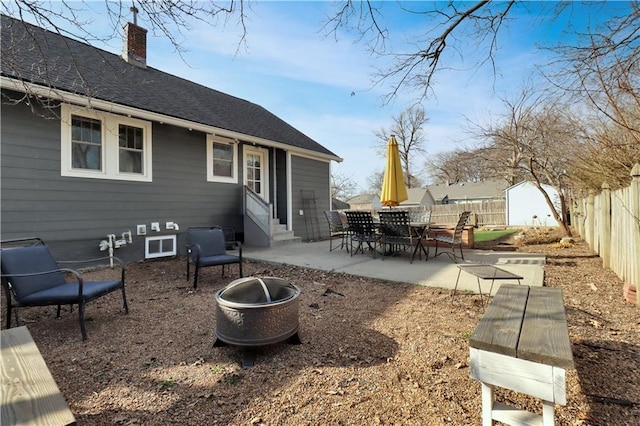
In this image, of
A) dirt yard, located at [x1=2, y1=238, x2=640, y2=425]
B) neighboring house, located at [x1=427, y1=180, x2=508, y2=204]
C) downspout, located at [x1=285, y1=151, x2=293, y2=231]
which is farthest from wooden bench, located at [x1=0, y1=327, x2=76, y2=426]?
neighboring house, located at [x1=427, y1=180, x2=508, y2=204]

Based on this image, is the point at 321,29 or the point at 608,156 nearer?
the point at 321,29

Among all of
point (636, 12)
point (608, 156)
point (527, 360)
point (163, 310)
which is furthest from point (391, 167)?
point (527, 360)

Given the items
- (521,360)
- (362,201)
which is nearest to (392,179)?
(521,360)

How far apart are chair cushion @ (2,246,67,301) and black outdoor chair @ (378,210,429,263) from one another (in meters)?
5.22

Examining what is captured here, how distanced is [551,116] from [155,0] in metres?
9.15

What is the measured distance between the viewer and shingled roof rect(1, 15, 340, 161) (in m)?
5.16

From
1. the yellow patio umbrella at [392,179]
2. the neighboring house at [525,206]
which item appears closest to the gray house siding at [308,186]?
the yellow patio umbrella at [392,179]

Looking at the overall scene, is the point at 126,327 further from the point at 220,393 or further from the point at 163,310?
the point at 220,393

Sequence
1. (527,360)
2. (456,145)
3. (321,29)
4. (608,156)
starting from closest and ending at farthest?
(527,360)
(321,29)
(608,156)
(456,145)

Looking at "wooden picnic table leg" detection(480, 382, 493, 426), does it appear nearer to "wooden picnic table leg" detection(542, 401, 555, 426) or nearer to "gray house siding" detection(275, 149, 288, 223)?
"wooden picnic table leg" detection(542, 401, 555, 426)

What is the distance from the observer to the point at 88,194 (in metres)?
6.09

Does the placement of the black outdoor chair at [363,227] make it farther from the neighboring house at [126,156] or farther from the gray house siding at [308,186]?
the gray house siding at [308,186]

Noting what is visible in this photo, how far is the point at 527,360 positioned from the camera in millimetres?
1533

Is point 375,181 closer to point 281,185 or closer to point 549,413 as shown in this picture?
point 281,185
